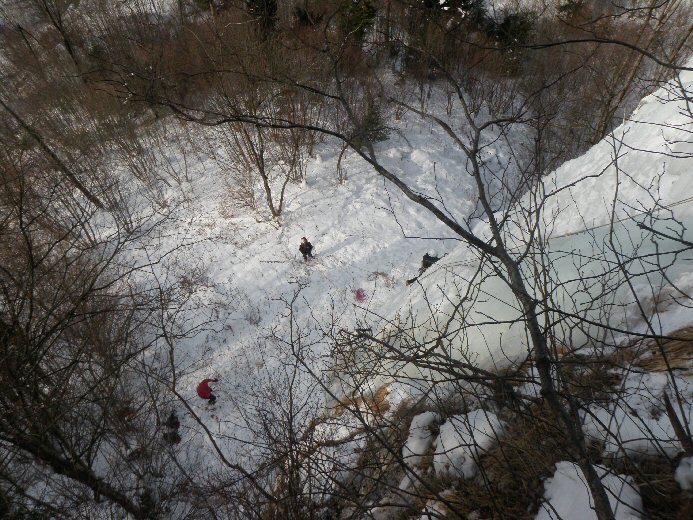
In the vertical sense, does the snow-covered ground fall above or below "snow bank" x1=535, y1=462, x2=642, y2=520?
above

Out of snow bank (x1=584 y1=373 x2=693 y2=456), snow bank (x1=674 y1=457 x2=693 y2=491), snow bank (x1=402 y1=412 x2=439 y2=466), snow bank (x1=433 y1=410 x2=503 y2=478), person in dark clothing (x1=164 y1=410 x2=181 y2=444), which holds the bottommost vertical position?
snow bank (x1=674 y1=457 x2=693 y2=491)

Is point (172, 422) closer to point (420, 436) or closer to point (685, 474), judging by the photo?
point (420, 436)

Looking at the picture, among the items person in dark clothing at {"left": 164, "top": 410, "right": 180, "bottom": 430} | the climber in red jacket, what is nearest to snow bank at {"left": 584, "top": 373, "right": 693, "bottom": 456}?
the climber in red jacket

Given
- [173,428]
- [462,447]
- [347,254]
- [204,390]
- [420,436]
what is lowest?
[462,447]

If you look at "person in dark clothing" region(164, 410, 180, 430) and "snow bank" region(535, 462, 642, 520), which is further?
"person in dark clothing" region(164, 410, 180, 430)

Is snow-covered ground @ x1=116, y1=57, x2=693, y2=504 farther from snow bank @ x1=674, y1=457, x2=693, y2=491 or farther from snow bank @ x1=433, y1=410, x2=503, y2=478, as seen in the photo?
snow bank @ x1=674, y1=457, x2=693, y2=491

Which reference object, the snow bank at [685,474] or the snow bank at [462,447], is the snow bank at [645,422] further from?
the snow bank at [462,447]

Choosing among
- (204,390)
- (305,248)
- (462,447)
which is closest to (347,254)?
(305,248)

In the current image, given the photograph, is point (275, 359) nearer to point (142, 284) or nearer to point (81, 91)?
point (142, 284)

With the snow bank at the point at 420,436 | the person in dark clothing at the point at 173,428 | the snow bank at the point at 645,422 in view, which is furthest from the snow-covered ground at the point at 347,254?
the snow bank at the point at 645,422

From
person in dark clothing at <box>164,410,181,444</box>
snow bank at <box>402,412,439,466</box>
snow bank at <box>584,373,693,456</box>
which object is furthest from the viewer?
person in dark clothing at <box>164,410,181,444</box>
